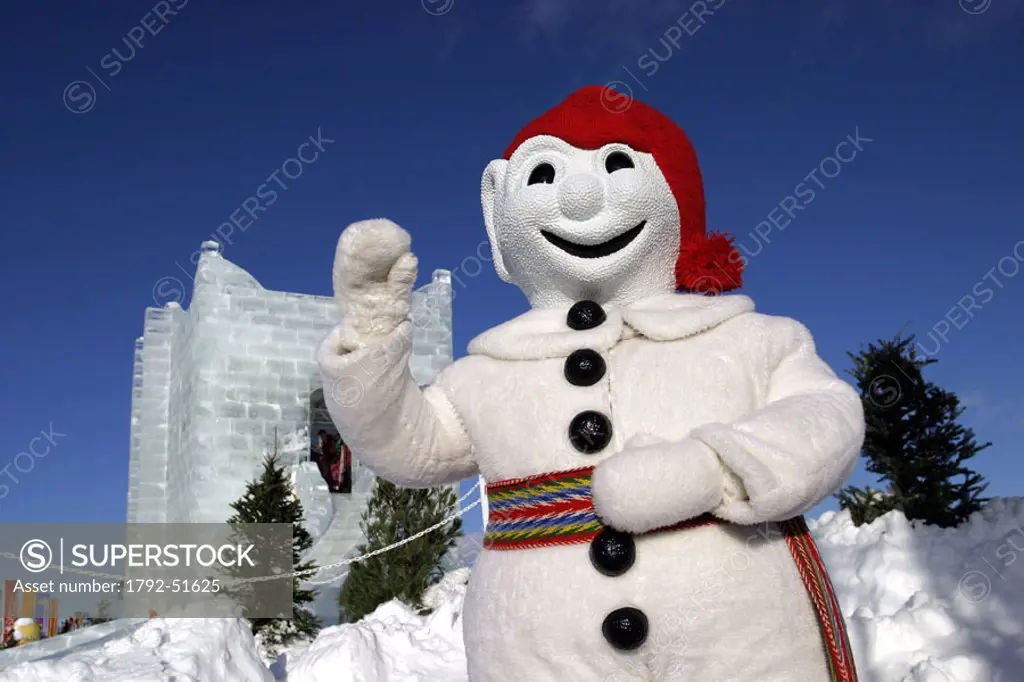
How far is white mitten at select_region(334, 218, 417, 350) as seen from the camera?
2.36 metres

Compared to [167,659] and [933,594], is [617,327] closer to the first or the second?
[167,659]

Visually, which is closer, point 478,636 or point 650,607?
point 650,607

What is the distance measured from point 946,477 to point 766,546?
240 inches

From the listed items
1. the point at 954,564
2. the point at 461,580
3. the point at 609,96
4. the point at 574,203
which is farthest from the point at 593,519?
the point at 461,580

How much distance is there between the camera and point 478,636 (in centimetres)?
250

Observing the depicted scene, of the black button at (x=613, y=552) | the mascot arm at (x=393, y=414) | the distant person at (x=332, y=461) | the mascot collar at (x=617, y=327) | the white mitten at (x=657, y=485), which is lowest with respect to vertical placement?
the black button at (x=613, y=552)

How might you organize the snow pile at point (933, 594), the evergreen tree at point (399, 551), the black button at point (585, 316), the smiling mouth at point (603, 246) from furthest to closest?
the evergreen tree at point (399, 551) → the snow pile at point (933, 594) → the smiling mouth at point (603, 246) → the black button at point (585, 316)

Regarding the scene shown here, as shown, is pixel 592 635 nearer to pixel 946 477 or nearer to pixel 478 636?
pixel 478 636

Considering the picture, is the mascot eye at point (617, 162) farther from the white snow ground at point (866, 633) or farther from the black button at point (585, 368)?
the white snow ground at point (866, 633)

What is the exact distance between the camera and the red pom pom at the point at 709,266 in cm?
286

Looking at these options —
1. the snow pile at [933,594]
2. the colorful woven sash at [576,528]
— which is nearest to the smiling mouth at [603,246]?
the colorful woven sash at [576,528]

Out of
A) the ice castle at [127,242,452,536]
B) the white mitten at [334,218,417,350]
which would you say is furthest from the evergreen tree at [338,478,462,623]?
the white mitten at [334,218,417,350]

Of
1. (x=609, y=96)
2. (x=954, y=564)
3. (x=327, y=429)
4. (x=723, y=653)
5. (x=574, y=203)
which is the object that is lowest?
(x=723, y=653)

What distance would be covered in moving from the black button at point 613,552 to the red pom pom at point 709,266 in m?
0.90
